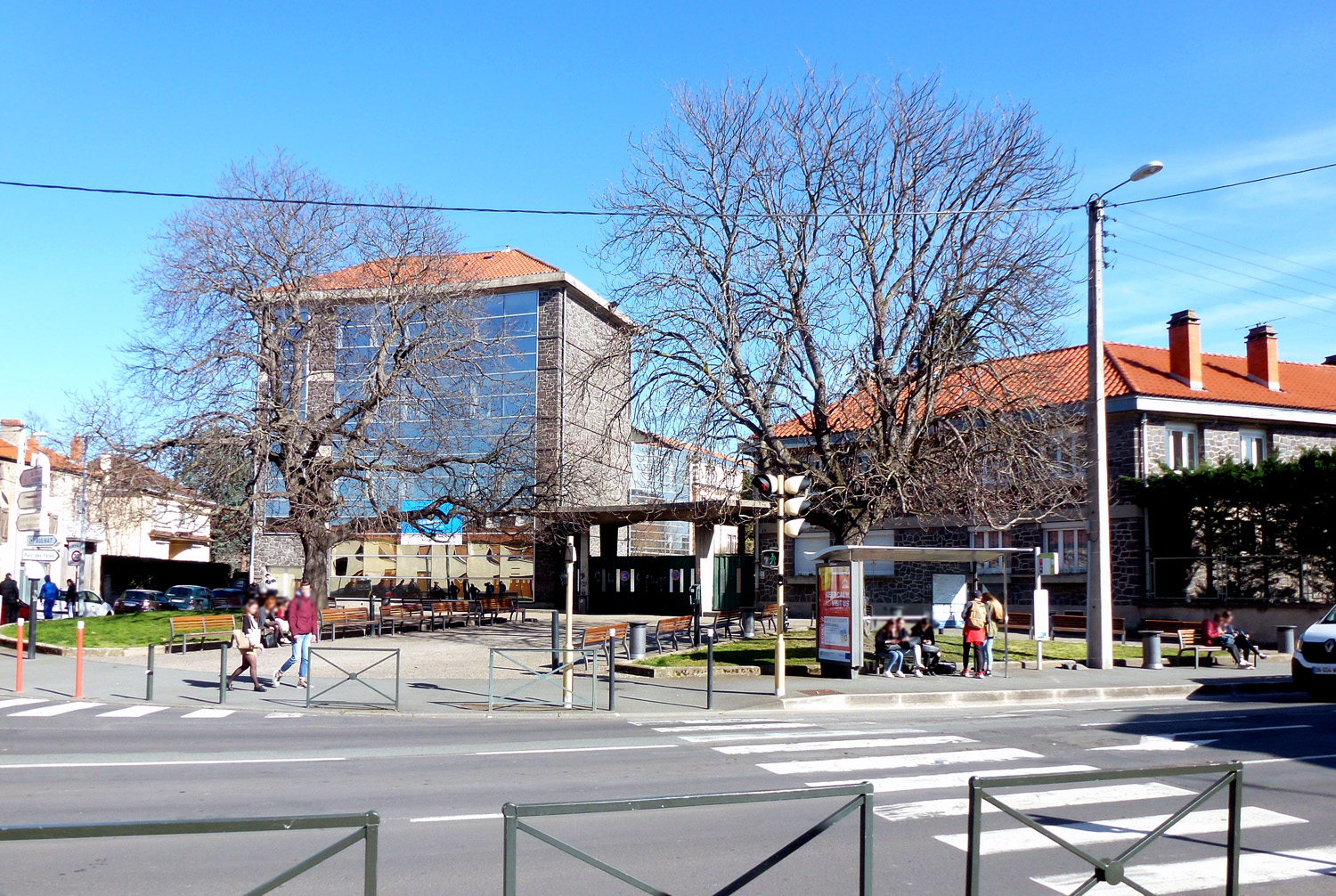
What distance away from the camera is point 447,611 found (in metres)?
33.8

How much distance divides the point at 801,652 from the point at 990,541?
1544 cm

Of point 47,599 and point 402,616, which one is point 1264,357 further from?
point 47,599

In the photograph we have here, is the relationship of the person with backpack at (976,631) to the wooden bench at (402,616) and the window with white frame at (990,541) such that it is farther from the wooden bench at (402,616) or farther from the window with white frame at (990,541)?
the wooden bench at (402,616)

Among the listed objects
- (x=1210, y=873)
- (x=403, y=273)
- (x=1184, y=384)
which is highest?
(x=403, y=273)

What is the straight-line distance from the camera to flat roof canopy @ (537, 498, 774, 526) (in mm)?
26094

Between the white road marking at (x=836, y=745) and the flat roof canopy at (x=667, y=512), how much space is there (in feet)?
36.5

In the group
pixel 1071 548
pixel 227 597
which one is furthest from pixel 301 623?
pixel 227 597

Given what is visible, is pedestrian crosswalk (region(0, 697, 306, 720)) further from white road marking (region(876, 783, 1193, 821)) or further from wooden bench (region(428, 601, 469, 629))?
wooden bench (region(428, 601, 469, 629))

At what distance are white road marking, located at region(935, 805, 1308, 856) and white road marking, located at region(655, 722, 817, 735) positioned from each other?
6.45 m

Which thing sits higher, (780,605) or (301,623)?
(780,605)

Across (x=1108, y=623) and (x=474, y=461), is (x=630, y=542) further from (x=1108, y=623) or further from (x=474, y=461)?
(x=1108, y=623)

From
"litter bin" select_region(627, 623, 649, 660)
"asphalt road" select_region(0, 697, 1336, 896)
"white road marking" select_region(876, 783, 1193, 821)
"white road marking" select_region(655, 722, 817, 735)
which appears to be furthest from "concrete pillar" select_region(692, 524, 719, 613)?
"white road marking" select_region(876, 783, 1193, 821)

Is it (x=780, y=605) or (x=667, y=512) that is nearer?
(x=780, y=605)

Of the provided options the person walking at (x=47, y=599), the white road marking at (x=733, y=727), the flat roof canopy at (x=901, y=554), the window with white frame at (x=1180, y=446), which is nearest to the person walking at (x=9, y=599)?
the person walking at (x=47, y=599)
